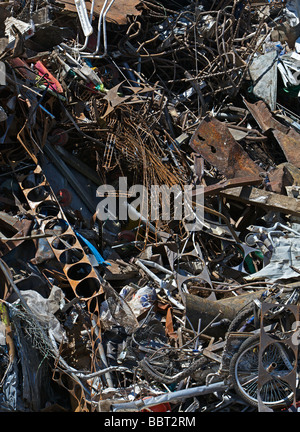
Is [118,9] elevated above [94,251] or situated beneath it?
elevated above

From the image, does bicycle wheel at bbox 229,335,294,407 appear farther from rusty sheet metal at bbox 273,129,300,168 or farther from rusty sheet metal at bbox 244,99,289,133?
rusty sheet metal at bbox 244,99,289,133

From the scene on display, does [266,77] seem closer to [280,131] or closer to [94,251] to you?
[280,131]

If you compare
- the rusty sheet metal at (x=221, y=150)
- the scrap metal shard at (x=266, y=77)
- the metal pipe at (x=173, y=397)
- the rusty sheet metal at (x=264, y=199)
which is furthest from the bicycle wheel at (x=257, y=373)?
the scrap metal shard at (x=266, y=77)

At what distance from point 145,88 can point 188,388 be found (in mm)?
3648

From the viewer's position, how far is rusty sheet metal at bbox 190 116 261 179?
6507 mm

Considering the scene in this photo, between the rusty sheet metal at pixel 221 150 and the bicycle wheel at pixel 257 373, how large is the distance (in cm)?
216

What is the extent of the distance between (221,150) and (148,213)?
100cm

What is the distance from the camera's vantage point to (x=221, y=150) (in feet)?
21.5

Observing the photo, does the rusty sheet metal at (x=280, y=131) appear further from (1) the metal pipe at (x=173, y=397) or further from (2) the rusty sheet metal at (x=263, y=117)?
(1) the metal pipe at (x=173, y=397)

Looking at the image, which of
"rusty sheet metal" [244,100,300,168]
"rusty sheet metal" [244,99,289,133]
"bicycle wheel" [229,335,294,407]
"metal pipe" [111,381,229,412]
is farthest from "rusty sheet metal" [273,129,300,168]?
"metal pipe" [111,381,229,412]

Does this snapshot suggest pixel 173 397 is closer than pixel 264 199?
Yes

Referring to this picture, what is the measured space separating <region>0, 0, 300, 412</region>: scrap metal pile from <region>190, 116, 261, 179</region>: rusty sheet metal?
0.05 ft

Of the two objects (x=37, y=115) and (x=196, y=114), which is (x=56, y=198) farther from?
(x=196, y=114)

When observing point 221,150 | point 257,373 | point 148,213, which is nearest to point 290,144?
point 221,150
